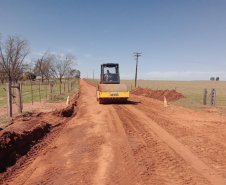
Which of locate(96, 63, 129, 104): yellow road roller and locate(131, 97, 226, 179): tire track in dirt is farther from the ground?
locate(96, 63, 129, 104): yellow road roller

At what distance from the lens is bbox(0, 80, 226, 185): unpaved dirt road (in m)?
3.44

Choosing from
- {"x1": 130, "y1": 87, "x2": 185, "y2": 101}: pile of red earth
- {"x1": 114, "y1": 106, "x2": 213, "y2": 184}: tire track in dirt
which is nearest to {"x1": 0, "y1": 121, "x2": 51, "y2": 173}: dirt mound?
{"x1": 114, "y1": 106, "x2": 213, "y2": 184}: tire track in dirt

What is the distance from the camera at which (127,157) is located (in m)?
4.33

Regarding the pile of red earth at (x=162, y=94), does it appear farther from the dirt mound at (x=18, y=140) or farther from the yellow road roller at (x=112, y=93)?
the dirt mound at (x=18, y=140)

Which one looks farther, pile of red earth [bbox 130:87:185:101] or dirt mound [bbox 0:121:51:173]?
pile of red earth [bbox 130:87:185:101]

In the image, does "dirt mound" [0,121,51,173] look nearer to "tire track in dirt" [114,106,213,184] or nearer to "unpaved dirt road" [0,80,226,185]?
"unpaved dirt road" [0,80,226,185]

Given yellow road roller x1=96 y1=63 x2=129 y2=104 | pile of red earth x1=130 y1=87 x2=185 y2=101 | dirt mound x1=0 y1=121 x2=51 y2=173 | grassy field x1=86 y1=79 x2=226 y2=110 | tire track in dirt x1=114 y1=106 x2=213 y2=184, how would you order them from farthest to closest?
1. pile of red earth x1=130 y1=87 x2=185 y2=101
2. grassy field x1=86 y1=79 x2=226 y2=110
3. yellow road roller x1=96 y1=63 x2=129 y2=104
4. dirt mound x1=0 y1=121 x2=51 y2=173
5. tire track in dirt x1=114 y1=106 x2=213 y2=184

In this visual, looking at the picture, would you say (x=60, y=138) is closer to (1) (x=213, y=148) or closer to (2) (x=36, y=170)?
(2) (x=36, y=170)

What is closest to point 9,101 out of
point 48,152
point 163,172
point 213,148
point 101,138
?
point 48,152

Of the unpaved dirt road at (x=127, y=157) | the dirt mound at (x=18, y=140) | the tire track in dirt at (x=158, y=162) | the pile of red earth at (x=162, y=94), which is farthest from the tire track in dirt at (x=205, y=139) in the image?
the pile of red earth at (x=162, y=94)

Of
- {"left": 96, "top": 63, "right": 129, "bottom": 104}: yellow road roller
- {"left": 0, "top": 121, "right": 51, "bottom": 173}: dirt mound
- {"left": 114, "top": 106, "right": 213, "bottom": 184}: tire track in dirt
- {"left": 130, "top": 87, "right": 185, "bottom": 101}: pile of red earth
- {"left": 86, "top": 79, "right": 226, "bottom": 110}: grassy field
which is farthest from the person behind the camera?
{"left": 130, "top": 87, "right": 185, "bottom": 101}: pile of red earth

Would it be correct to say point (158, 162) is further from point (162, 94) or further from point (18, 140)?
point (162, 94)

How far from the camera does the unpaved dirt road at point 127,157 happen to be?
3441 millimetres

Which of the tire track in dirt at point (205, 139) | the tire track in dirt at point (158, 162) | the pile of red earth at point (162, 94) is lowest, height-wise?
the tire track in dirt at point (205, 139)
